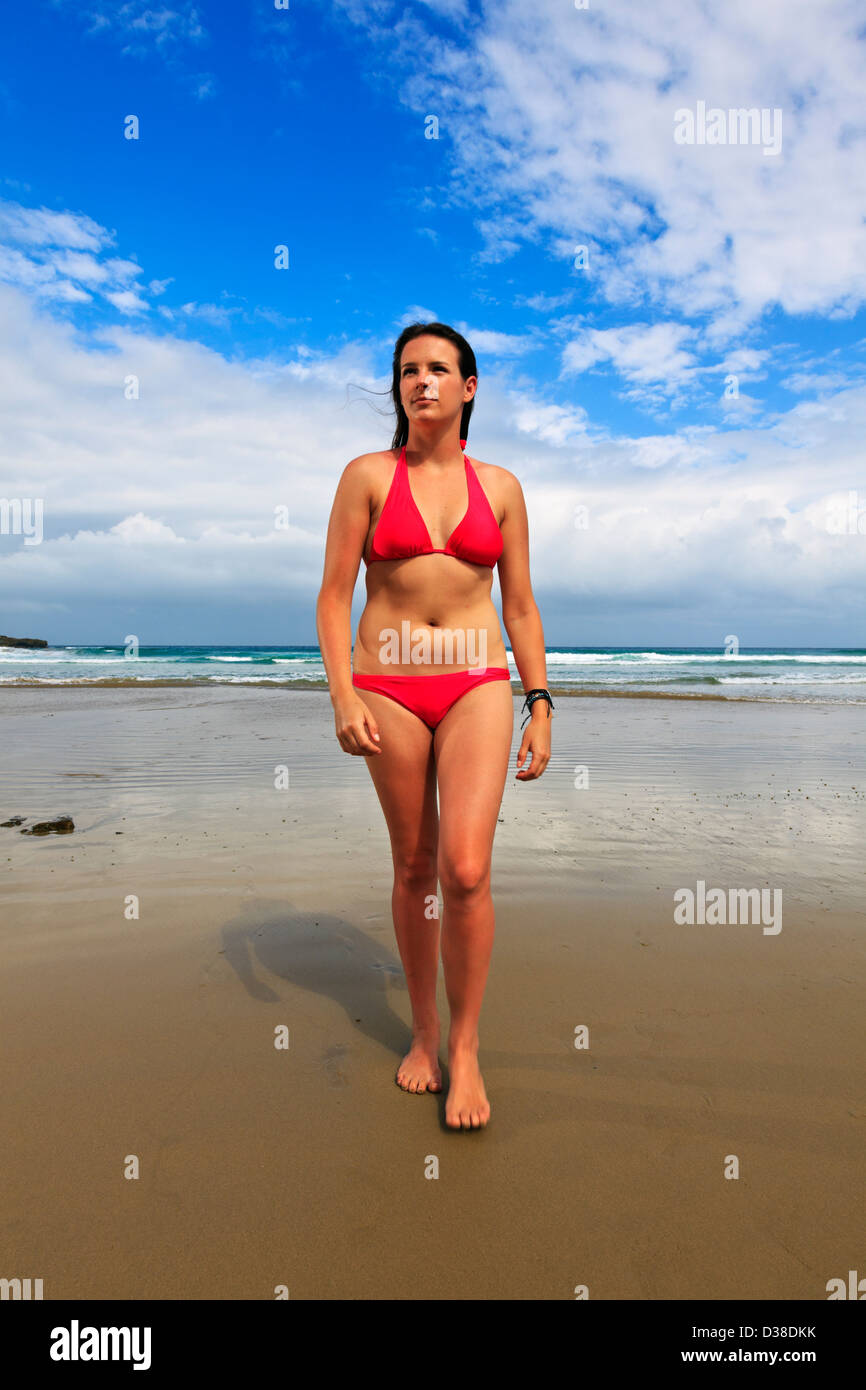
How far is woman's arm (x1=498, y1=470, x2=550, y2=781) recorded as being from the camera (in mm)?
2941

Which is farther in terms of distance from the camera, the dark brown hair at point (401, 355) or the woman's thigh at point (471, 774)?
the dark brown hair at point (401, 355)

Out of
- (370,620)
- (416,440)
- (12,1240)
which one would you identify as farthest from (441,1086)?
(416,440)

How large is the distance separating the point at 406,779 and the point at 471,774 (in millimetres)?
288

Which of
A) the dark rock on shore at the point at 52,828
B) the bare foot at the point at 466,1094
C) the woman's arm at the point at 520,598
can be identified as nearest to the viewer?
the bare foot at the point at 466,1094

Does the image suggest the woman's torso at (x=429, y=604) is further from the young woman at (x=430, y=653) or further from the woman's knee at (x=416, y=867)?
the woman's knee at (x=416, y=867)

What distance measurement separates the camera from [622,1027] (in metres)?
3.09

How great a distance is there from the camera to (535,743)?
2830 mm

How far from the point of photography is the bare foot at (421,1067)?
2723 mm

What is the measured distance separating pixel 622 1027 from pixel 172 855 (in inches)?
139

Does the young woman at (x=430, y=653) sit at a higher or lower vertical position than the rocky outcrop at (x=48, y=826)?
higher

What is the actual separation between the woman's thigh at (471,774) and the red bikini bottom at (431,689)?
1.1 inches

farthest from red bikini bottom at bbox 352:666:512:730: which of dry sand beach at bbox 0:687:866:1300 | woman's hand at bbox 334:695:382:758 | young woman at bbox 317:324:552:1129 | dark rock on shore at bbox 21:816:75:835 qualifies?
dark rock on shore at bbox 21:816:75:835

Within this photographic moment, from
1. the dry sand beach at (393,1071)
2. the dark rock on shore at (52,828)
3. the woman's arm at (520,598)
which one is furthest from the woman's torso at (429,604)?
the dark rock on shore at (52,828)
